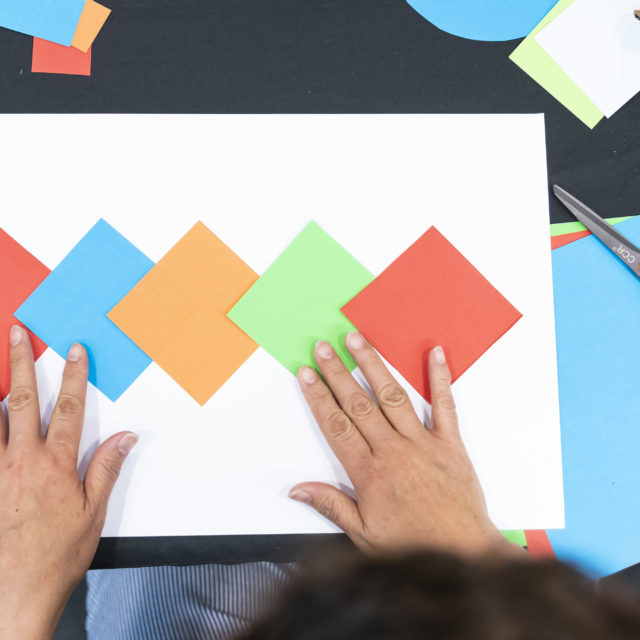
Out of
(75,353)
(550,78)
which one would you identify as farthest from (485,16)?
(75,353)

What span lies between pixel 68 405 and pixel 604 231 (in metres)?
0.76

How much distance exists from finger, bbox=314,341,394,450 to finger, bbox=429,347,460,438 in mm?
67

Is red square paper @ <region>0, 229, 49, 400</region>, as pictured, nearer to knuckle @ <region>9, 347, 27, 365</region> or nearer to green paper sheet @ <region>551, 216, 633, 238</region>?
knuckle @ <region>9, 347, 27, 365</region>

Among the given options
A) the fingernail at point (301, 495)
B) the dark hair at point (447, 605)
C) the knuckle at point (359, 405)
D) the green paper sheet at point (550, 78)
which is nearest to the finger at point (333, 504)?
the fingernail at point (301, 495)

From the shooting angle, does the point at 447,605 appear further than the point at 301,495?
No

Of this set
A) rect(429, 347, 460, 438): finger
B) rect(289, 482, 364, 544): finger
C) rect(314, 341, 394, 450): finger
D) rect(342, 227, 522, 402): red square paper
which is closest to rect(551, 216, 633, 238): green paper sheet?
rect(342, 227, 522, 402): red square paper

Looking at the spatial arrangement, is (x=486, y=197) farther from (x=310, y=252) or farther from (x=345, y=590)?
(x=345, y=590)

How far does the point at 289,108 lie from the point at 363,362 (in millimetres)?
369

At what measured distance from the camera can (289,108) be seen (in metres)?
0.74

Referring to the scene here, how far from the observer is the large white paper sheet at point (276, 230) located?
71 centimetres

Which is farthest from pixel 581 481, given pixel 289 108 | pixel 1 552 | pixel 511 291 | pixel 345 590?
pixel 1 552

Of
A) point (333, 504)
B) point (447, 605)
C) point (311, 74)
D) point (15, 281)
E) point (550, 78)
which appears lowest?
point (333, 504)

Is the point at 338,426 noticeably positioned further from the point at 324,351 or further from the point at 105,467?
the point at 105,467

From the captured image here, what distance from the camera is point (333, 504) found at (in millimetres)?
685
